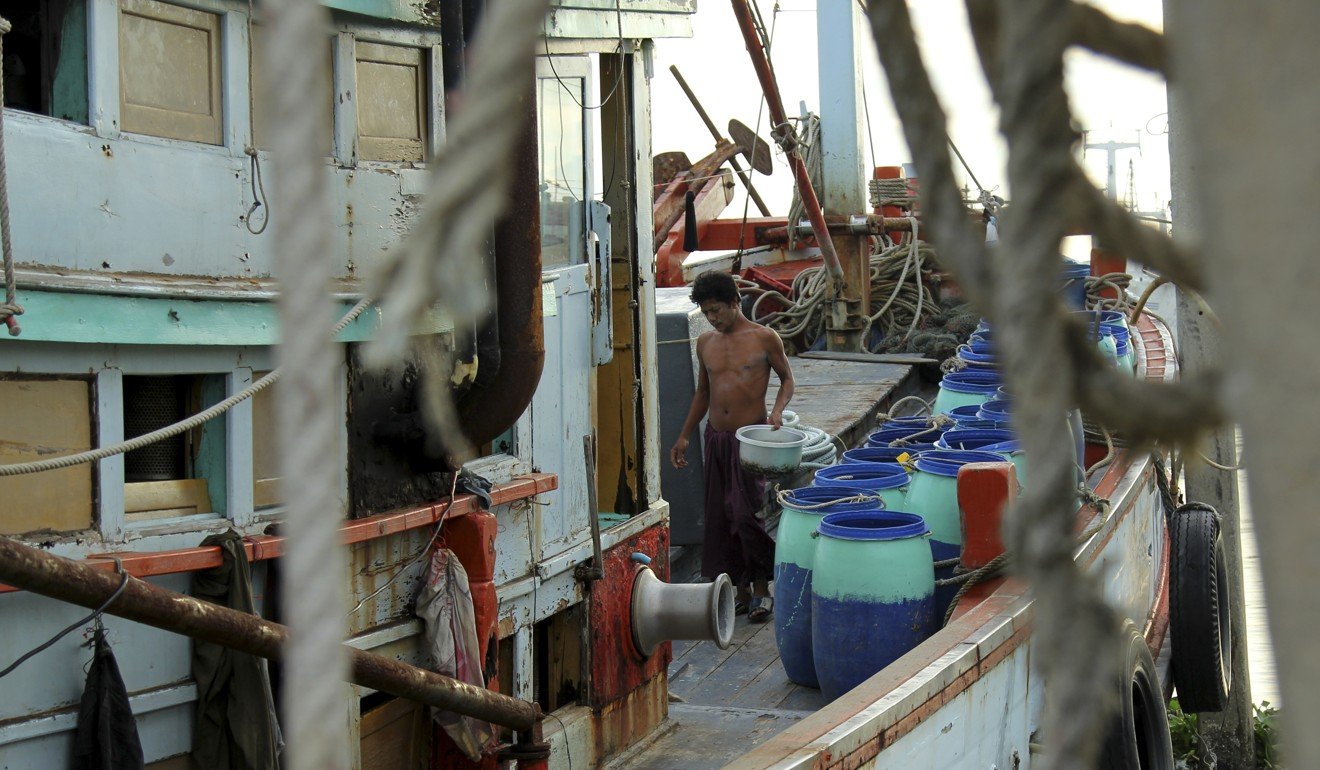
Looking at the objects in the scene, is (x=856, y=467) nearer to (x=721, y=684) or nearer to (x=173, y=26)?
(x=721, y=684)

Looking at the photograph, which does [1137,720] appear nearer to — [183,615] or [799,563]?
[799,563]

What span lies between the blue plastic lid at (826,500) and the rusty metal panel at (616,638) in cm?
73

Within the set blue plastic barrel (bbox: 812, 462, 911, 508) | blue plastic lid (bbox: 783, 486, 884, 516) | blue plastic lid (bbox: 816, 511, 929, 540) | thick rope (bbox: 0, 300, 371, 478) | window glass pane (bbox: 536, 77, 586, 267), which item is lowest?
blue plastic lid (bbox: 816, 511, 929, 540)

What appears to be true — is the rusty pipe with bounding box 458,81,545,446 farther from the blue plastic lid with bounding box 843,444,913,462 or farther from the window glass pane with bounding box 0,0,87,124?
the blue plastic lid with bounding box 843,444,913,462

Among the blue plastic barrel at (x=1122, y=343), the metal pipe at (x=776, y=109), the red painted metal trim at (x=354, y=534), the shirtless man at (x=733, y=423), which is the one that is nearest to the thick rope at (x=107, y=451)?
the red painted metal trim at (x=354, y=534)

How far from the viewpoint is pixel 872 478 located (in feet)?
19.3

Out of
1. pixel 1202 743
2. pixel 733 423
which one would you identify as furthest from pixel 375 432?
pixel 1202 743

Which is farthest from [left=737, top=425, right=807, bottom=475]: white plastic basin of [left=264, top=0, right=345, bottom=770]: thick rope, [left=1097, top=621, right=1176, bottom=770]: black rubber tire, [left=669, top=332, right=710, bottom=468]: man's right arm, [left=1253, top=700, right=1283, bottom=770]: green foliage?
[left=264, top=0, right=345, bottom=770]: thick rope

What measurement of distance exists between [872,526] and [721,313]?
3065 millimetres

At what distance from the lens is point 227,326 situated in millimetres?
3430

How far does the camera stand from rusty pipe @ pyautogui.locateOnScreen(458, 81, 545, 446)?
4016 millimetres

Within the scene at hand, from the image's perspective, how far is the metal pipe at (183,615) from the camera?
264cm

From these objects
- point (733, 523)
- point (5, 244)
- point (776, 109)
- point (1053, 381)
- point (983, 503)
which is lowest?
point (733, 523)

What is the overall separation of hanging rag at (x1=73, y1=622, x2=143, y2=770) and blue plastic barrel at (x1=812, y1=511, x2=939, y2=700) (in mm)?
2713
